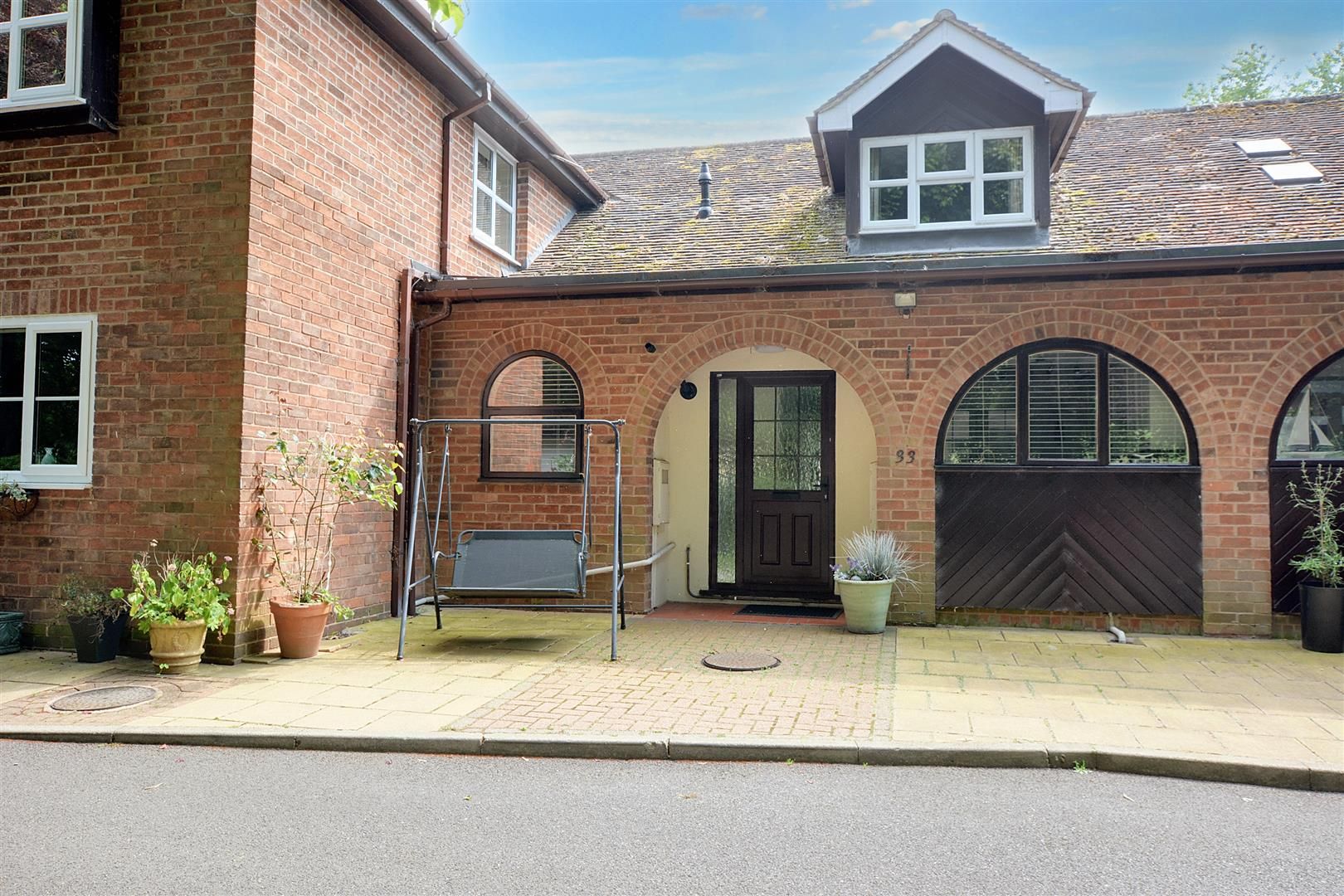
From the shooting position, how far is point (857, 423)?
32.8ft

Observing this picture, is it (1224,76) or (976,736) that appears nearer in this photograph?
(976,736)

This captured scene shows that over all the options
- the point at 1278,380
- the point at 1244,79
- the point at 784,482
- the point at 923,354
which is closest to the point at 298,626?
the point at 784,482

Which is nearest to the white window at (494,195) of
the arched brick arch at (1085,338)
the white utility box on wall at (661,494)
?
the white utility box on wall at (661,494)

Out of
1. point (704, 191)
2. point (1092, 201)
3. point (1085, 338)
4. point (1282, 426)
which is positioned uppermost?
point (704, 191)

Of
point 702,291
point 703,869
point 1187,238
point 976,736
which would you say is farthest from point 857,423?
point 703,869

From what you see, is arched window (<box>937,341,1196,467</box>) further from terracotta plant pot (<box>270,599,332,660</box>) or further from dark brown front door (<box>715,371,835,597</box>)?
terracotta plant pot (<box>270,599,332,660</box>)

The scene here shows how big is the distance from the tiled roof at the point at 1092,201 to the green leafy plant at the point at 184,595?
5327mm

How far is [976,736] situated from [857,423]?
18.0ft

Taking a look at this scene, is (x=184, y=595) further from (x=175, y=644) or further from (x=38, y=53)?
(x=38, y=53)

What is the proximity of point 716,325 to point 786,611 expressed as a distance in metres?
3.11

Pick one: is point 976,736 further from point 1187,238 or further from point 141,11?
point 141,11

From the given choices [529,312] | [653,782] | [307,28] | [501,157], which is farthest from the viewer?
[501,157]

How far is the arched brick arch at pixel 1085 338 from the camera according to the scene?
804cm

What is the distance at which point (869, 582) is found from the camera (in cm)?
794
